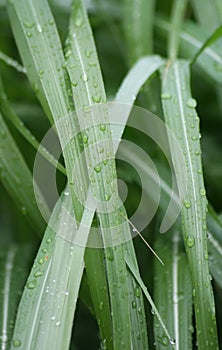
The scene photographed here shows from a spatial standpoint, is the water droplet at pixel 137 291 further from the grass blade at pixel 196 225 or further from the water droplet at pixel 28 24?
the water droplet at pixel 28 24

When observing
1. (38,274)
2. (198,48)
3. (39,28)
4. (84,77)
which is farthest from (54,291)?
(198,48)

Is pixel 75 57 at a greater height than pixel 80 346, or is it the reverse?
pixel 75 57

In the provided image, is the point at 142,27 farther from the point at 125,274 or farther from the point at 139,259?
the point at 125,274

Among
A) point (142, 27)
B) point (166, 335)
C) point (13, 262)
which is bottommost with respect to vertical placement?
point (166, 335)

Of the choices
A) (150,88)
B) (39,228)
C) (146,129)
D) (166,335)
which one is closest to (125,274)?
(166,335)

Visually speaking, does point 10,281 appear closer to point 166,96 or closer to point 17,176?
point 17,176

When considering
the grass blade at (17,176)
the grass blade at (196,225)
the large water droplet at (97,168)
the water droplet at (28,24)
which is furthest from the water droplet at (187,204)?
the water droplet at (28,24)
